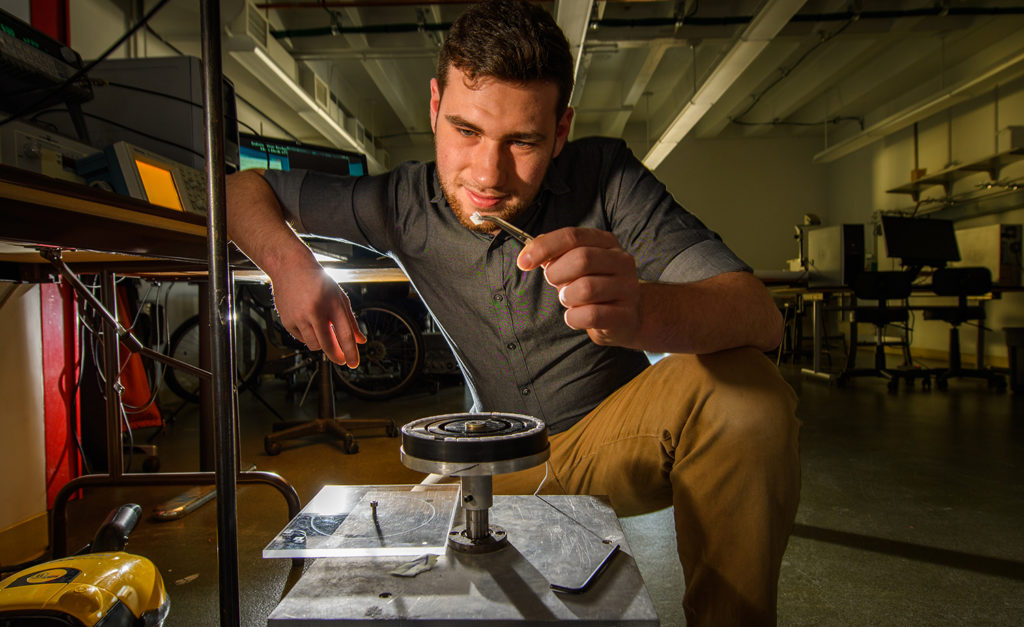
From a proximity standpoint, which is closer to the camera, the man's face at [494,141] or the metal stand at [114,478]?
the man's face at [494,141]

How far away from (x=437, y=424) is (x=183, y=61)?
6.38 feet

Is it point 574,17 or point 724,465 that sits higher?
point 574,17

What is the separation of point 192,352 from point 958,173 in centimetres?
797

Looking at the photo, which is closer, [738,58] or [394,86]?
[738,58]

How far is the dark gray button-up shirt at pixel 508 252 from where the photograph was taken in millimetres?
1106

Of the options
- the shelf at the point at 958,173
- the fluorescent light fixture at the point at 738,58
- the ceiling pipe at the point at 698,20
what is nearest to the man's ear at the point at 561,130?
the fluorescent light fixture at the point at 738,58

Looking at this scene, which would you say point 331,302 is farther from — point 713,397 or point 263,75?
point 263,75

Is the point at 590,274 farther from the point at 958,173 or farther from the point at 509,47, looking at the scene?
the point at 958,173

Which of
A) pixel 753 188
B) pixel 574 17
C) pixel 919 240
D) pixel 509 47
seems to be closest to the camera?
pixel 509 47

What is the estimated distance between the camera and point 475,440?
1.87ft

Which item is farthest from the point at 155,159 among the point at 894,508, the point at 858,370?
the point at 858,370

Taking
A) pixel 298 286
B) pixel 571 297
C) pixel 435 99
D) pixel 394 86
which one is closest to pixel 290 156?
pixel 435 99

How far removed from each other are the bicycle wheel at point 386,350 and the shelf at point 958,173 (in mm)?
5870

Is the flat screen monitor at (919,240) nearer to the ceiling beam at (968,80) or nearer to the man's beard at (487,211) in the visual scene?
the ceiling beam at (968,80)
